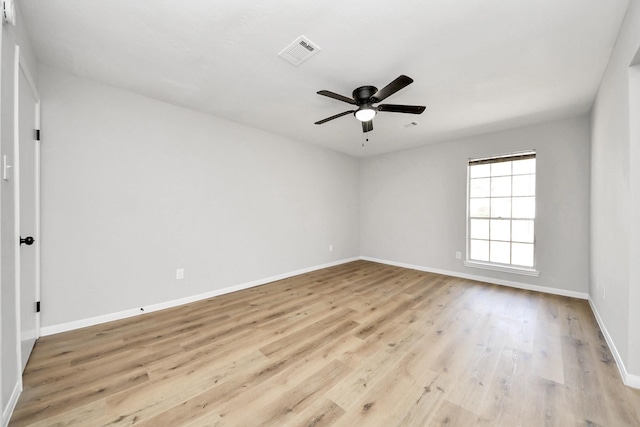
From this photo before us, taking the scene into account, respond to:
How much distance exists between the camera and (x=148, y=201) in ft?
9.41

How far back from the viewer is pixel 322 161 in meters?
5.05

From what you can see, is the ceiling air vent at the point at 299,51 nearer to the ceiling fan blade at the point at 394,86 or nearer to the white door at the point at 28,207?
the ceiling fan blade at the point at 394,86

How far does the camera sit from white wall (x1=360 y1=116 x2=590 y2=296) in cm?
342

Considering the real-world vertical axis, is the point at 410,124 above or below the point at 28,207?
above

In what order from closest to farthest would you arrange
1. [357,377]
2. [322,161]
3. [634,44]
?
[634,44] → [357,377] → [322,161]

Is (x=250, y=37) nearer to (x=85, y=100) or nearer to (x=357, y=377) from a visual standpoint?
(x=85, y=100)

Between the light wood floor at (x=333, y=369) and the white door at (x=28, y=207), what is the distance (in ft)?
1.00

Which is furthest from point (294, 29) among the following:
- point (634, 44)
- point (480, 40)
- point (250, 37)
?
point (634, 44)

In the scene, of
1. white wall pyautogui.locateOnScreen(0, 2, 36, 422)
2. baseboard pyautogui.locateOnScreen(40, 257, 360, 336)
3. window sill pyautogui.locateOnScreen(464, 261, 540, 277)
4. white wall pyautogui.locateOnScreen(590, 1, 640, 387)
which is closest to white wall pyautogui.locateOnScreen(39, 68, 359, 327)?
baseboard pyautogui.locateOnScreen(40, 257, 360, 336)

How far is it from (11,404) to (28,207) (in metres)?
1.39

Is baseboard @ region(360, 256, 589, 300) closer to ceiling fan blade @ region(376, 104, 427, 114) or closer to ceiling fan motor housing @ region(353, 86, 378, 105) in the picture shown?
ceiling fan blade @ region(376, 104, 427, 114)

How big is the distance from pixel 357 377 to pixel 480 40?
107 inches

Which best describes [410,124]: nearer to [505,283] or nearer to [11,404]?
[505,283]

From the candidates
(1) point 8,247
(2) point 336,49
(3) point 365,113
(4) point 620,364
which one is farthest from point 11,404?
(4) point 620,364
